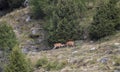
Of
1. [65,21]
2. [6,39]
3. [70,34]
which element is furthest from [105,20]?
[6,39]

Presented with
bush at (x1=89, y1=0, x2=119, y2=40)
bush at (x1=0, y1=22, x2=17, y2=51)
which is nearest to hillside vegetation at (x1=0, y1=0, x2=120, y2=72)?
bush at (x1=89, y1=0, x2=119, y2=40)

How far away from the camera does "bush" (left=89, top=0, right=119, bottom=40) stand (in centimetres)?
3216

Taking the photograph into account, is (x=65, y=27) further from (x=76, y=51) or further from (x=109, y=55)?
(x=109, y=55)

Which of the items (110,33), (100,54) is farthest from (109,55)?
(110,33)

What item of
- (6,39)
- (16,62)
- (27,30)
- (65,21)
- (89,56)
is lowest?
(89,56)

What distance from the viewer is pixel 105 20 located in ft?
105

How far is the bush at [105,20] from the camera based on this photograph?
32156mm

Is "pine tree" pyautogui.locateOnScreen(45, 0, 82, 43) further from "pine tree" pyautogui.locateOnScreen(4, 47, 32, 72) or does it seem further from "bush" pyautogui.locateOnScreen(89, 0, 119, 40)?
"pine tree" pyautogui.locateOnScreen(4, 47, 32, 72)

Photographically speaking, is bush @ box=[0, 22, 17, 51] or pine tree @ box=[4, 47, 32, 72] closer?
pine tree @ box=[4, 47, 32, 72]

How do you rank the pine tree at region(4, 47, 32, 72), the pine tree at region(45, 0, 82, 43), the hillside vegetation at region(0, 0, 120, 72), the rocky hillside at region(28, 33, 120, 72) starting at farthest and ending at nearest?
1. the pine tree at region(45, 0, 82, 43)
2. the hillside vegetation at region(0, 0, 120, 72)
3. the rocky hillside at region(28, 33, 120, 72)
4. the pine tree at region(4, 47, 32, 72)

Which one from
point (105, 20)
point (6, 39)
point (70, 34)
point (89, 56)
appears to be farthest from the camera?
point (70, 34)

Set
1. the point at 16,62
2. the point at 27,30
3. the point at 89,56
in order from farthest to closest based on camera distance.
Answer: the point at 27,30 → the point at 89,56 → the point at 16,62

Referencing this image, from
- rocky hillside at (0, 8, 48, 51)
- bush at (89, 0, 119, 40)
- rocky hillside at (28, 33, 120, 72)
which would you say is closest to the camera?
rocky hillside at (28, 33, 120, 72)

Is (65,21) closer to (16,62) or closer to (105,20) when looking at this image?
(105,20)
